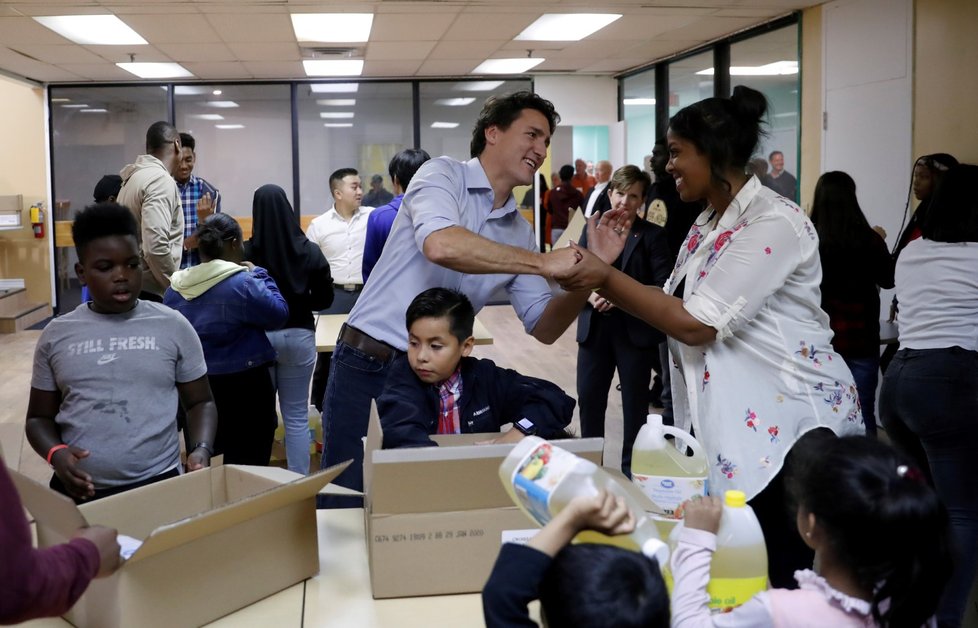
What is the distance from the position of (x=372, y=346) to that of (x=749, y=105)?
3.60 feet

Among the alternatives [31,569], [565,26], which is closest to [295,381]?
[31,569]

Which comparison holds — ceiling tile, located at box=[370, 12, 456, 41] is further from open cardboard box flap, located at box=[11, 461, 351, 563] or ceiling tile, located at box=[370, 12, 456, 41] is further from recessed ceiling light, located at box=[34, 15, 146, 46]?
open cardboard box flap, located at box=[11, 461, 351, 563]

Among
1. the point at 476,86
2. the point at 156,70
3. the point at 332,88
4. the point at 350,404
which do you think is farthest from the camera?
the point at 476,86

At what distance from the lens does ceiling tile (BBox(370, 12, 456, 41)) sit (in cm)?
717

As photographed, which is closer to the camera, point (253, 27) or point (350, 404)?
point (350, 404)

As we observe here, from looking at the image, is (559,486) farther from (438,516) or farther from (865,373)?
(865,373)

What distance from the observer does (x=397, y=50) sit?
354 inches

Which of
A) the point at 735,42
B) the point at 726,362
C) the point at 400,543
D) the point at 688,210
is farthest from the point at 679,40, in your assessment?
the point at 400,543

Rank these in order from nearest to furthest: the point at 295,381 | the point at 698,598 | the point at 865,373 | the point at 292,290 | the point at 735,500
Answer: the point at 698,598, the point at 735,500, the point at 865,373, the point at 292,290, the point at 295,381

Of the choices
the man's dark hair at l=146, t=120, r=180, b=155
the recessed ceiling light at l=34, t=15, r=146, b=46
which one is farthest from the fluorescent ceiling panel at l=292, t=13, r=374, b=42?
the man's dark hair at l=146, t=120, r=180, b=155

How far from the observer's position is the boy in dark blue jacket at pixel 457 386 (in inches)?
81.7

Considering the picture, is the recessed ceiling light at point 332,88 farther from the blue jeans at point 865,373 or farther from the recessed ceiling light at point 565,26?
the blue jeans at point 865,373

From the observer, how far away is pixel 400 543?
1.56 m

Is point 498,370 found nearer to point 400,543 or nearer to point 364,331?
point 364,331
